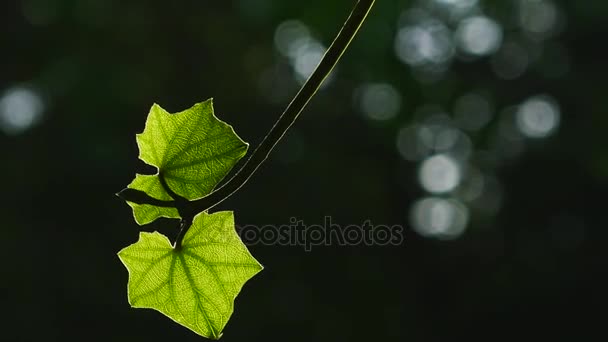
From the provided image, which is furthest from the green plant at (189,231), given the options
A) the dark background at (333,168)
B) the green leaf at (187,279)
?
the dark background at (333,168)

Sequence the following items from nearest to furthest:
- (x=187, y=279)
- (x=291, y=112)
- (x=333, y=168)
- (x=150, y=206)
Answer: (x=291, y=112) → (x=150, y=206) → (x=187, y=279) → (x=333, y=168)

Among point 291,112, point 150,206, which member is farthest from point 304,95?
point 150,206

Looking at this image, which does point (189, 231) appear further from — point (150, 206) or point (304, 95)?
point (304, 95)

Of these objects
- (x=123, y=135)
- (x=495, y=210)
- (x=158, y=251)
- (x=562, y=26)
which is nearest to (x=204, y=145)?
(x=158, y=251)

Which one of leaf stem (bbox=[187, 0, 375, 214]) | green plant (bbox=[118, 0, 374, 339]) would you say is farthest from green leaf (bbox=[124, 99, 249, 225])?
leaf stem (bbox=[187, 0, 375, 214])

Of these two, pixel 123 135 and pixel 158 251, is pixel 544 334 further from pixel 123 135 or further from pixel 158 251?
pixel 158 251
